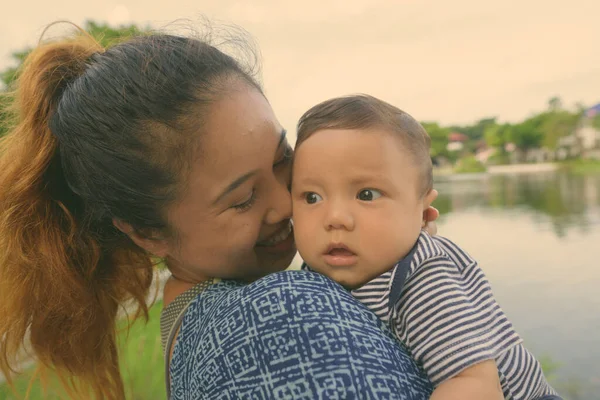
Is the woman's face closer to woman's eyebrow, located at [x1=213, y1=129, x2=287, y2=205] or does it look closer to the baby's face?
woman's eyebrow, located at [x1=213, y1=129, x2=287, y2=205]

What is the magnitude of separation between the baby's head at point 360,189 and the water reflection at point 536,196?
55.4 ft

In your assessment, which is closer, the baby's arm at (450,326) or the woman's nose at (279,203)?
the baby's arm at (450,326)

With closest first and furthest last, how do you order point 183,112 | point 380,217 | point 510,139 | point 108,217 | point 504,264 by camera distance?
point 380,217, point 183,112, point 108,217, point 504,264, point 510,139

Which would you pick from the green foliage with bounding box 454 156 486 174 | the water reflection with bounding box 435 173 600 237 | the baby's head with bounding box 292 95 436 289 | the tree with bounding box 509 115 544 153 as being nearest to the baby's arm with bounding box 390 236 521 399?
the baby's head with bounding box 292 95 436 289

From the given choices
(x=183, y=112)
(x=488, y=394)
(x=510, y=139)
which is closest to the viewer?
(x=488, y=394)

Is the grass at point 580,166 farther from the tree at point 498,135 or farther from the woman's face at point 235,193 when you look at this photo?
the woman's face at point 235,193

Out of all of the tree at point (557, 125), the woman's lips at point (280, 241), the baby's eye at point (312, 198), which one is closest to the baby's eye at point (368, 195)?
the baby's eye at point (312, 198)

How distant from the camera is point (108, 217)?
155cm

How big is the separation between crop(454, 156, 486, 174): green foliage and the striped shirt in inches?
923

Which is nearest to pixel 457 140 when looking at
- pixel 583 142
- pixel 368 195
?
pixel 583 142

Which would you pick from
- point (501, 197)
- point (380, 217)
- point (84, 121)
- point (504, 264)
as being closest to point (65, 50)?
point (84, 121)

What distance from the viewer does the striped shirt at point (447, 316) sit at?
0.98m

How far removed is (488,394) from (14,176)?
4.71 ft

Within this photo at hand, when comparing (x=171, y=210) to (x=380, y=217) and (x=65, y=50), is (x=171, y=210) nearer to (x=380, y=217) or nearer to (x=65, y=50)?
(x=380, y=217)
